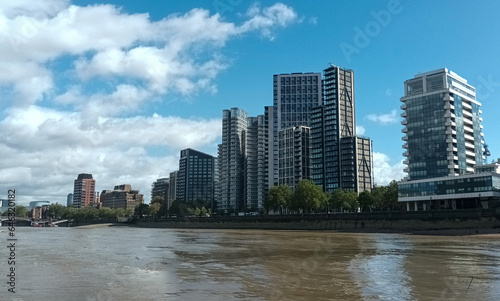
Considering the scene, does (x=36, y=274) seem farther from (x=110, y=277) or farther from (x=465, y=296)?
(x=465, y=296)

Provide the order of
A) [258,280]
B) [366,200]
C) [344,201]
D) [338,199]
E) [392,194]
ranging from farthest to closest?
1. [338,199]
2. [344,201]
3. [366,200]
4. [392,194]
5. [258,280]

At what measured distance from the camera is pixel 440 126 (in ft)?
486

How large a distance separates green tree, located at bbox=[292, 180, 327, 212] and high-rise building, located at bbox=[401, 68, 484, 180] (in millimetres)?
33765

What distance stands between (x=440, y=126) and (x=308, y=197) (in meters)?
53.1

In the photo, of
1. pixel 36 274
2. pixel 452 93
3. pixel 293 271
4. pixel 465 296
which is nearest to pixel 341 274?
pixel 293 271

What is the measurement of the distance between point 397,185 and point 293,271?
422ft

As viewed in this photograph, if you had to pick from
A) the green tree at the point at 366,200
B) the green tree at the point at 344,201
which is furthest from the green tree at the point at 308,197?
the green tree at the point at 366,200

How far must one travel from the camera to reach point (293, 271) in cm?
2928

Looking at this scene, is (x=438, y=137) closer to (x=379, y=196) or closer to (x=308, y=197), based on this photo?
(x=379, y=196)

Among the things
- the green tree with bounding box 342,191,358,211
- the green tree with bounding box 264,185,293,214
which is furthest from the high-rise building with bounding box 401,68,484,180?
the green tree with bounding box 264,185,293,214

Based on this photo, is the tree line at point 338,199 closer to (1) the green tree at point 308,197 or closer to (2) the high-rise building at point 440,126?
(1) the green tree at point 308,197

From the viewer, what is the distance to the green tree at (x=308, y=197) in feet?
515

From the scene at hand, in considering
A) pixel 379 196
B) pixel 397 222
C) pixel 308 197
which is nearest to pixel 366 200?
pixel 379 196

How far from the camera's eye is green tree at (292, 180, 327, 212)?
157m
